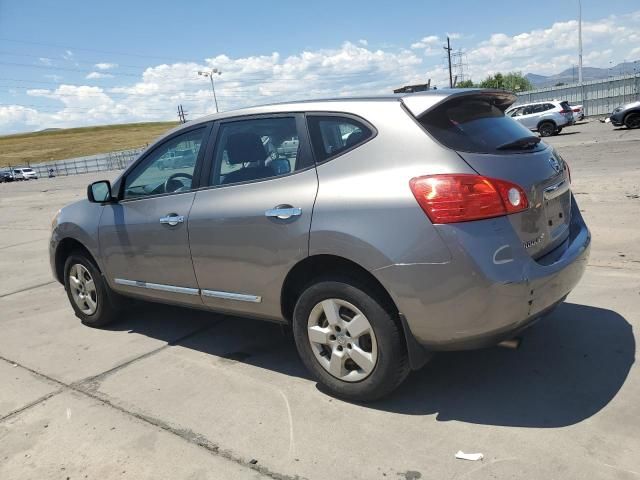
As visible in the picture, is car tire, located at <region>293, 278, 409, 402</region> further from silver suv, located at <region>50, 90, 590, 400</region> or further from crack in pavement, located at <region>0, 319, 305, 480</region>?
crack in pavement, located at <region>0, 319, 305, 480</region>

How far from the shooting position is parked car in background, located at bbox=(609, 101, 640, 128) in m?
21.9

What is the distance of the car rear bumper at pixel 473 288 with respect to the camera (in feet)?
8.83

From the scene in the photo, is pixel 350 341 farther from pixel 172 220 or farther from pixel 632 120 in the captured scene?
pixel 632 120

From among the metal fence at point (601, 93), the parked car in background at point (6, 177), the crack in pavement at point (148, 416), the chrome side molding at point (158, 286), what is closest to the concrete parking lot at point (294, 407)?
the crack in pavement at point (148, 416)

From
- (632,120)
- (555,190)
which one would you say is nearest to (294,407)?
(555,190)

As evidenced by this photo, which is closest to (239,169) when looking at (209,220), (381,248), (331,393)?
(209,220)

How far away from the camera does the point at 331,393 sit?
11.1ft

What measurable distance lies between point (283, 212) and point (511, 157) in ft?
4.37

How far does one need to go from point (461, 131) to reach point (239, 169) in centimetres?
150

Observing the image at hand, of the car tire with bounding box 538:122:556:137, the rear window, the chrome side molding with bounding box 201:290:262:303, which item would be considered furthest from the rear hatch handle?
the car tire with bounding box 538:122:556:137

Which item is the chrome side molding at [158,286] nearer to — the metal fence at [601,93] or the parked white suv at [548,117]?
the parked white suv at [548,117]

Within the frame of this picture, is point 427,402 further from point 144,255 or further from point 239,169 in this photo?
point 144,255

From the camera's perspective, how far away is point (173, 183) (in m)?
4.13

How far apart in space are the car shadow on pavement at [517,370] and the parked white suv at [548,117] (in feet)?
80.0
